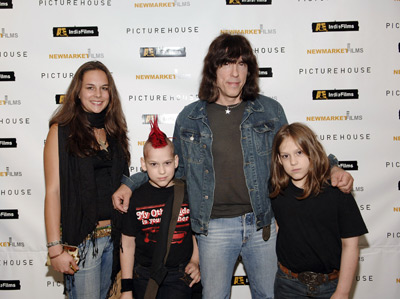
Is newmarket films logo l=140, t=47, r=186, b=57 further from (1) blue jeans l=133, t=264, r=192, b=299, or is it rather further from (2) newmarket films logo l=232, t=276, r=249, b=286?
(2) newmarket films logo l=232, t=276, r=249, b=286

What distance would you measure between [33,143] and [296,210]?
2.26m

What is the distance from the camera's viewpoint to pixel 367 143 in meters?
2.73

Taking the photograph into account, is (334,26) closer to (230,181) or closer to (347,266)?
(230,181)

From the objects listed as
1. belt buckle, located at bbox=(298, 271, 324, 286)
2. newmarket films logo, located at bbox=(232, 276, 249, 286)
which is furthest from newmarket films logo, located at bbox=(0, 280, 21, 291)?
belt buckle, located at bbox=(298, 271, 324, 286)

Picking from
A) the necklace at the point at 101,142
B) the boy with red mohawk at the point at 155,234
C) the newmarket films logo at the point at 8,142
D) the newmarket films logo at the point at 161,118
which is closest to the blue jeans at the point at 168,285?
the boy with red mohawk at the point at 155,234

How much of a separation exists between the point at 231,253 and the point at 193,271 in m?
0.25

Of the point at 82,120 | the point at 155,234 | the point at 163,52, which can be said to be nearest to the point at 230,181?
the point at 155,234

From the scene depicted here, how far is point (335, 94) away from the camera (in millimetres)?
2693

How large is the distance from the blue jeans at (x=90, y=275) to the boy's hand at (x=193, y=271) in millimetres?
501

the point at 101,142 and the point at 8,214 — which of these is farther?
the point at 8,214

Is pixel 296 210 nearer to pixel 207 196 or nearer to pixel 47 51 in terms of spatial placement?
pixel 207 196

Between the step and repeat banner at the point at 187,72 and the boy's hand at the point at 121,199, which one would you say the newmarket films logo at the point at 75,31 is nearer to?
the step and repeat banner at the point at 187,72

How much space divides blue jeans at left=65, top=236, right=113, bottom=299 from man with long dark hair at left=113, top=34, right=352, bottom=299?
28 cm

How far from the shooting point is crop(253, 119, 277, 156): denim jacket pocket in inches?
72.7
